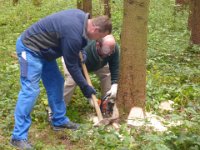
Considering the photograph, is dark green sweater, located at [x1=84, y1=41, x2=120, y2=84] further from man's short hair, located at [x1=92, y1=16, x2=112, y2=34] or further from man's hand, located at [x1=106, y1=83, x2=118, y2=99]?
man's short hair, located at [x1=92, y1=16, x2=112, y2=34]

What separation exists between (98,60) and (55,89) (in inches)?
32.7

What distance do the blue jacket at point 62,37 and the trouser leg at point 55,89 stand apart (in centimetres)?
32

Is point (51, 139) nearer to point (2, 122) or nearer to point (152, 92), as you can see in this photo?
point (2, 122)

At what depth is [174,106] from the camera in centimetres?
632

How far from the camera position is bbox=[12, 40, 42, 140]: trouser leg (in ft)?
15.7

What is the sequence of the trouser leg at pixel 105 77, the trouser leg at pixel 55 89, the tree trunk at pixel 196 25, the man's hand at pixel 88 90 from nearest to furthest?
the man's hand at pixel 88 90 → the trouser leg at pixel 55 89 → the trouser leg at pixel 105 77 → the tree trunk at pixel 196 25

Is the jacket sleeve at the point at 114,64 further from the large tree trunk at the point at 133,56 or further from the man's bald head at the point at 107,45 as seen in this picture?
the large tree trunk at the point at 133,56

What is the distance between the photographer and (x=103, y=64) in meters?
5.97

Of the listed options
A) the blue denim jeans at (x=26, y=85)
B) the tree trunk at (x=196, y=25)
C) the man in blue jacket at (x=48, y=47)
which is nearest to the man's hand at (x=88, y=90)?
the man in blue jacket at (x=48, y=47)

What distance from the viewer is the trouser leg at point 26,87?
4773 mm

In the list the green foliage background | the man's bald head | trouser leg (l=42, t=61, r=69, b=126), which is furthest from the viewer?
the man's bald head

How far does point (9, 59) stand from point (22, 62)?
4775 millimetres

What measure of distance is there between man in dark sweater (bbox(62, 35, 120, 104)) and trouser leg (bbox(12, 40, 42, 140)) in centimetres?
104

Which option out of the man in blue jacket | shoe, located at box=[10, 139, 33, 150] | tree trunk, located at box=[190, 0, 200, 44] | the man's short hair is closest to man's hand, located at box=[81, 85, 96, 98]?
the man in blue jacket
